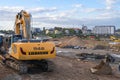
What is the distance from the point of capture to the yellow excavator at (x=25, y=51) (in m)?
15.9

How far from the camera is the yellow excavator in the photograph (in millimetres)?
15883

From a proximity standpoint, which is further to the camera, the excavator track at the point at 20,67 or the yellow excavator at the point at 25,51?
the excavator track at the point at 20,67

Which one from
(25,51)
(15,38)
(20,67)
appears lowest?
(20,67)

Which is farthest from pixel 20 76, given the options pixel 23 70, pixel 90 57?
pixel 90 57

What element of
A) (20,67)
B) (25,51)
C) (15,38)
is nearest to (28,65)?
(20,67)

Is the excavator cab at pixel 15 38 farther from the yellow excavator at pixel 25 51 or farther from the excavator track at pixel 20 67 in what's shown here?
the excavator track at pixel 20 67

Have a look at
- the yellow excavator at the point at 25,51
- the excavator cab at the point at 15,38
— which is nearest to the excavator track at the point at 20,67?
Answer: the yellow excavator at the point at 25,51

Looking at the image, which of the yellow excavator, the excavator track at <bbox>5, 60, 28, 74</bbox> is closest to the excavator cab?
the yellow excavator

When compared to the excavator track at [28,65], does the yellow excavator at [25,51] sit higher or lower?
higher

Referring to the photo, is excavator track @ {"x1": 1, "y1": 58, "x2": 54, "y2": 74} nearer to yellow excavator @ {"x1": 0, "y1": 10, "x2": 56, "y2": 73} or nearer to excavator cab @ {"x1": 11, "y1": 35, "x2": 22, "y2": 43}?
yellow excavator @ {"x1": 0, "y1": 10, "x2": 56, "y2": 73}

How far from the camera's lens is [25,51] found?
51.9 feet

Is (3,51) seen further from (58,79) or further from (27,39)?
(58,79)

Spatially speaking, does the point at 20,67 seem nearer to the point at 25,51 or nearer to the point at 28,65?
the point at 28,65

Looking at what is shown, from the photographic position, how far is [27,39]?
17.4 m
